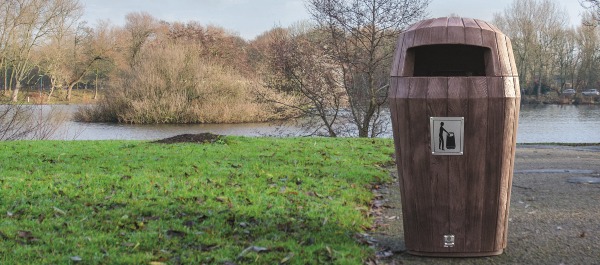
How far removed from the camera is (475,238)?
4289mm

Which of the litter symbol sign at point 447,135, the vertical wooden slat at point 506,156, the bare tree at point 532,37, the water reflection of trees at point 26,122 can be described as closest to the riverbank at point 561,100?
the bare tree at point 532,37

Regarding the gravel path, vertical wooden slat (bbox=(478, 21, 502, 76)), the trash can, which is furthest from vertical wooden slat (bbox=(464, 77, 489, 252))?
the gravel path

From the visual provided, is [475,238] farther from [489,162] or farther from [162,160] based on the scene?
[162,160]

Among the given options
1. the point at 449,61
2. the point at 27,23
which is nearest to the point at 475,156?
the point at 449,61

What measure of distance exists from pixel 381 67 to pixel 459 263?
1703cm

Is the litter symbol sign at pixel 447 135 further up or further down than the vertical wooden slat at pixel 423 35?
further down

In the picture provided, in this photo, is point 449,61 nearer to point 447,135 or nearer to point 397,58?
point 397,58

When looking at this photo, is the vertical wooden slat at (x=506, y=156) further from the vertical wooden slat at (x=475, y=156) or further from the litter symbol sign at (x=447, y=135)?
the litter symbol sign at (x=447, y=135)

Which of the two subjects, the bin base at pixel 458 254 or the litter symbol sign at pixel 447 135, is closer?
the litter symbol sign at pixel 447 135

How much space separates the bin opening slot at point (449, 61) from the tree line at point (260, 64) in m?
15.4

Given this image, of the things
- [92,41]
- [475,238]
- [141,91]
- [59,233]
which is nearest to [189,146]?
[59,233]

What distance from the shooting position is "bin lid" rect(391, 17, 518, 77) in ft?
13.5

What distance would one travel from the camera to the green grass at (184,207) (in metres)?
4.31

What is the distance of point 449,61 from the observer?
15.9ft
